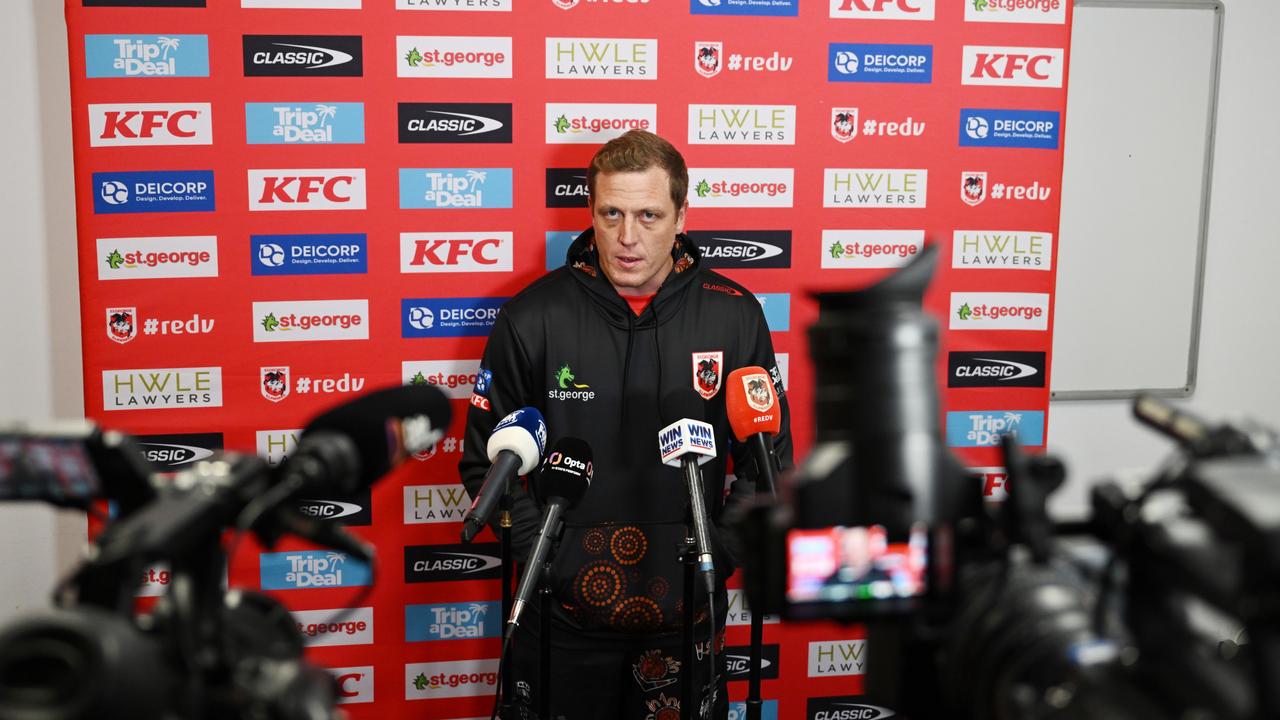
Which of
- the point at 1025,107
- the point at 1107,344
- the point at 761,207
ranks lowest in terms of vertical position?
the point at 1107,344

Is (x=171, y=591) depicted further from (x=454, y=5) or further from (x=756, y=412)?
(x=454, y=5)

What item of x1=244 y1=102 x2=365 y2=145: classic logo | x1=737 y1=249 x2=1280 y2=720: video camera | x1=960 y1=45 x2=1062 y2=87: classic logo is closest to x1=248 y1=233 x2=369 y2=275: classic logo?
x1=244 y1=102 x2=365 y2=145: classic logo

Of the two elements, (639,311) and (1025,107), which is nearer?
(639,311)

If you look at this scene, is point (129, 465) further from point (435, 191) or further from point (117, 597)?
point (435, 191)

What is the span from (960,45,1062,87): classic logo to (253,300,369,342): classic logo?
1936 mm

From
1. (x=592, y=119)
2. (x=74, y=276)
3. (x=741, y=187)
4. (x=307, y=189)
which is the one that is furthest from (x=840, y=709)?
(x=74, y=276)

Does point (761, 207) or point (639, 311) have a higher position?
point (761, 207)

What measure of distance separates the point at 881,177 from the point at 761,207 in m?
0.38

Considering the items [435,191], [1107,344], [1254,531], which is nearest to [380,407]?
[1254,531]

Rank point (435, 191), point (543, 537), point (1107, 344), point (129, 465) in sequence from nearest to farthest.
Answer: point (129, 465) < point (543, 537) < point (435, 191) < point (1107, 344)

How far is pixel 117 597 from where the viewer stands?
0.77m

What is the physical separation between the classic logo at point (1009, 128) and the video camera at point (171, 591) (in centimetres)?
238

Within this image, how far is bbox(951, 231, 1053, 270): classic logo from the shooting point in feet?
9.73

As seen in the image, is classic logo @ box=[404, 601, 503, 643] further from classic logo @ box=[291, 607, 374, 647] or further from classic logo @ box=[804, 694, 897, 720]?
classic logo @ box=[804, 694, 897, 720]
